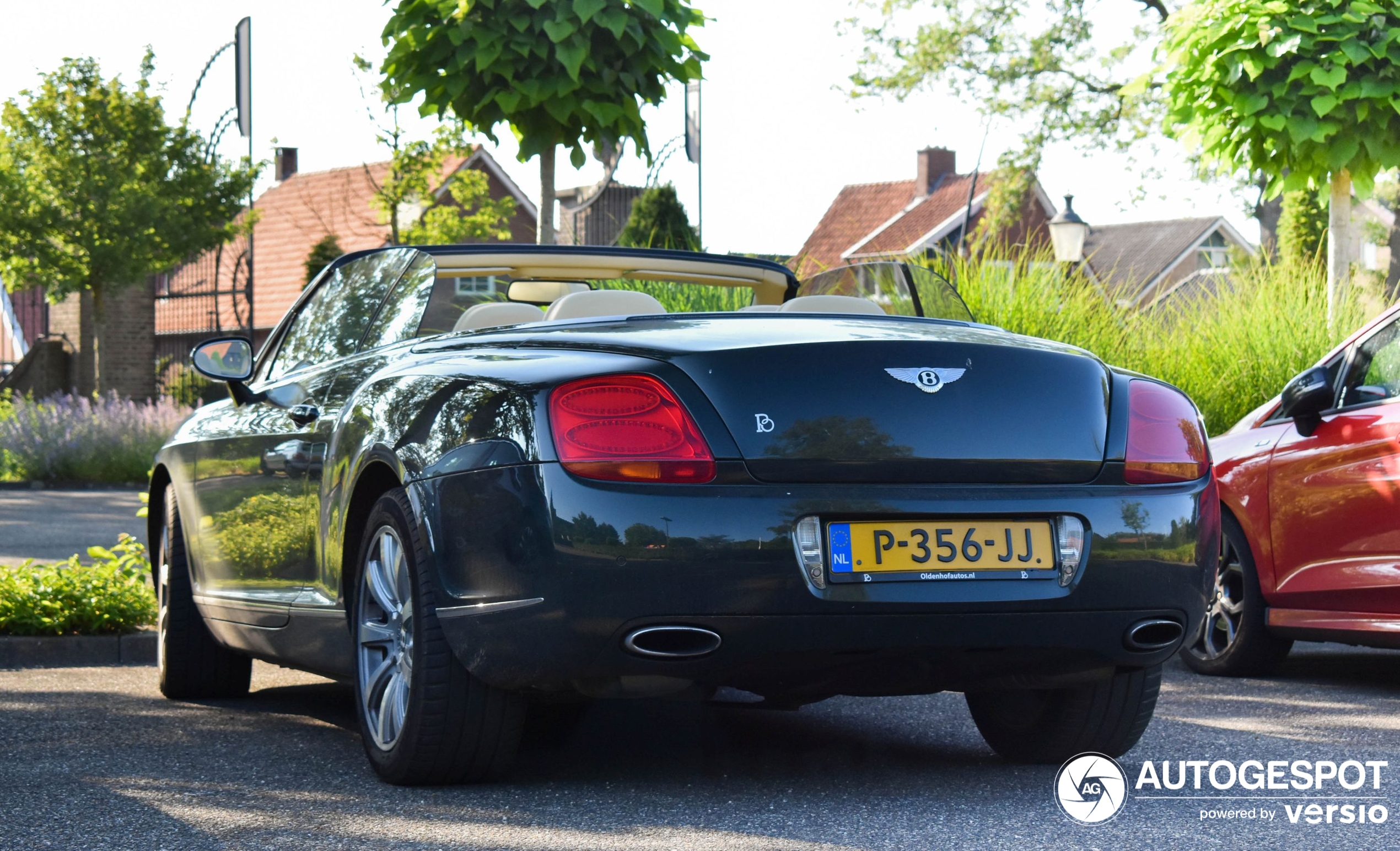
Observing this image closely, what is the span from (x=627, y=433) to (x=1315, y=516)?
11.9 ft

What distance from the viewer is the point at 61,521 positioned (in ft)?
50.6

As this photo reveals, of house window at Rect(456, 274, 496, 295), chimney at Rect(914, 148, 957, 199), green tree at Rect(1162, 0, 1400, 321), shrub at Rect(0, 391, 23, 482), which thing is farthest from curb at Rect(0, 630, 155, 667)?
chimney at Rect(914, 148, 957, 199)

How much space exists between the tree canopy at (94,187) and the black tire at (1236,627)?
75.8 ft

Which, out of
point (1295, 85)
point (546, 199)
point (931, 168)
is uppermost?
point (931, 168)

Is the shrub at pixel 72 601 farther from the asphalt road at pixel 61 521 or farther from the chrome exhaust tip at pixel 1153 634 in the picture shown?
the chrome exhaust tip at pixel 1153 634

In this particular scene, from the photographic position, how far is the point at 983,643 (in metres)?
3.89

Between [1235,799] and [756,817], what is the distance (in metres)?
1.25

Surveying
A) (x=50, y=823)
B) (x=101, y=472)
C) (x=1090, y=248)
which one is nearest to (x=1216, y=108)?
(x=50, y=823)

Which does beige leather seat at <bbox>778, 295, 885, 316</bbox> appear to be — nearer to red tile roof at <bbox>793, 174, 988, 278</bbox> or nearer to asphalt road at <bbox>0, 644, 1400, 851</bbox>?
asphalt road at <bbox>0, 644, 1400, 851</bbox>

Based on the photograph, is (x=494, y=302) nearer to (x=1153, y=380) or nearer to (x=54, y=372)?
(x=1153, y=380)

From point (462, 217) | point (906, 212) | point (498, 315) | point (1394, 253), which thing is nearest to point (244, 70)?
point (462, 217)

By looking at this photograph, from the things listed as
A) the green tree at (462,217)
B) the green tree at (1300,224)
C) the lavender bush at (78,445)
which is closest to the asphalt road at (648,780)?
the lavender bush at (78,445)

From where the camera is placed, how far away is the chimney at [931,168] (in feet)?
212

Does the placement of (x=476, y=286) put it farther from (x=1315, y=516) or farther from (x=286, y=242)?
(x=286, y=242)
